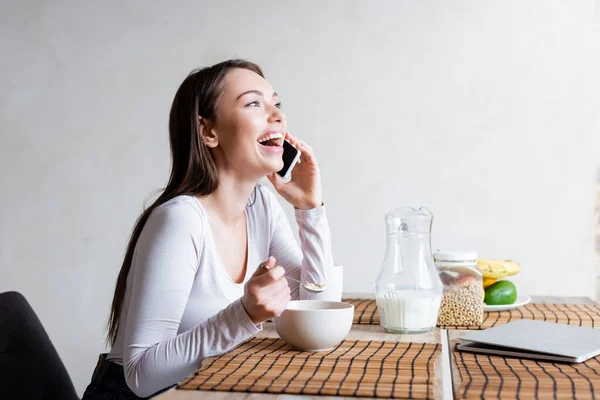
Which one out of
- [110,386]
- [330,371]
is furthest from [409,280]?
[110,386]

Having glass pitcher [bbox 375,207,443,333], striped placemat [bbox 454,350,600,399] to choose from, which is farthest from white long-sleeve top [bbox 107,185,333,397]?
striped placemat [bbox 454,350,600,399]

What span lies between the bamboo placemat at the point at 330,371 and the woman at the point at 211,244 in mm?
84

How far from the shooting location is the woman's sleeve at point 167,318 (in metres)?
1.16

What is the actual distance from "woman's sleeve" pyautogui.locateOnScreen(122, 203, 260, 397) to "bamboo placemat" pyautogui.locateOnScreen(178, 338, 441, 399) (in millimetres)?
52

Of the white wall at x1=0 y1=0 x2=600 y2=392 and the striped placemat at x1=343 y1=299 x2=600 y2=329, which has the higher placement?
the white wall at x1=0 y1=0 x2=600 y2=392

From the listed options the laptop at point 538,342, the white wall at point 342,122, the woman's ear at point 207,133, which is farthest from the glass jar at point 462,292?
the white wall at point 342,122

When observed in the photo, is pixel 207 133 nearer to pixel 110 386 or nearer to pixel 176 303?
pixel 176 303

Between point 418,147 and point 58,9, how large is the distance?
71.1 inches

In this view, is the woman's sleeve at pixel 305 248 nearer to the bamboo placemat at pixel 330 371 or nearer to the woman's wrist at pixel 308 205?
the woman's wrist at pixel 308 205

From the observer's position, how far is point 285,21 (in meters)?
2.97

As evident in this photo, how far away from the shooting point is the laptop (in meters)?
1.07

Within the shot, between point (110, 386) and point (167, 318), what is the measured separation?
284 millimetres

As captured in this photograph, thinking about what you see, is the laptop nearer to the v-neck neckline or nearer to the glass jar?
the glass jar

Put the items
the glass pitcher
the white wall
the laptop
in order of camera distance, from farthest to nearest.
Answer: the white wall < the glass pitcher < the laptop
